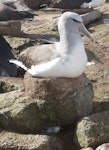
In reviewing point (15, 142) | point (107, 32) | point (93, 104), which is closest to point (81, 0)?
point (107, 32)

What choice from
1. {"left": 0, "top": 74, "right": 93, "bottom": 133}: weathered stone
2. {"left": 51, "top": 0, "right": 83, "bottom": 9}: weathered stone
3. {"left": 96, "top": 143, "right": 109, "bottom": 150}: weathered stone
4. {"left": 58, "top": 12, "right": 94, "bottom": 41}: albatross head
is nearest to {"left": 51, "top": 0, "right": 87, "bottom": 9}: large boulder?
{"left": 51, "top": 0, "right": 83, "bottom": 9}: weathered stone

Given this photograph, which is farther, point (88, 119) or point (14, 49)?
point (14, 49)

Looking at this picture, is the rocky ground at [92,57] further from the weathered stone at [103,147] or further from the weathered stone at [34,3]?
the weathered stone at [34,3]

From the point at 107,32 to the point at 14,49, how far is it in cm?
154

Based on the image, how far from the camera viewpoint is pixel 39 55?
4.55 metres

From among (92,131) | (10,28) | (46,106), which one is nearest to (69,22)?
(46,106)

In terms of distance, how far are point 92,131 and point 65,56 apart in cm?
70

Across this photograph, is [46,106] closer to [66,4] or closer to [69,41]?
[69,41]

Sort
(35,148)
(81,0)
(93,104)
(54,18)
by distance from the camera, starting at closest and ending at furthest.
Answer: (35,148)
(93,104)
(54,18)
(81,0)

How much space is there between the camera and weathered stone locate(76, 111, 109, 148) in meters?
4.21

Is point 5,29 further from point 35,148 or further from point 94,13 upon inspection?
point 35,148

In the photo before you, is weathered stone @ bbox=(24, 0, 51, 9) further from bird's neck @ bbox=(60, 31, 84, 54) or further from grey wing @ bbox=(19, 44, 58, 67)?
bird's neck @ bbox=(60, 31, 84, 54)

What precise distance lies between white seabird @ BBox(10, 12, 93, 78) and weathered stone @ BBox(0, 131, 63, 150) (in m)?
0.57

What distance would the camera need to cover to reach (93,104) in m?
4.78
